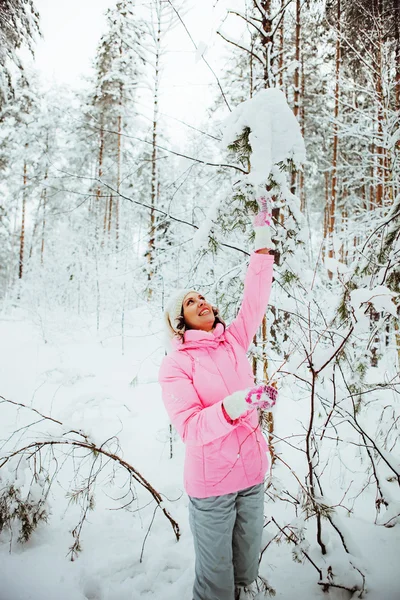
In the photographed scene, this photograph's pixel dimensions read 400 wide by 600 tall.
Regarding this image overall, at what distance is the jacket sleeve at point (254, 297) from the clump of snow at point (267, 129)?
586 mm

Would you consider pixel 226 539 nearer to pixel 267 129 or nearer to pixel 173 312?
pixel 173 312

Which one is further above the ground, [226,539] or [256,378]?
[256,378]

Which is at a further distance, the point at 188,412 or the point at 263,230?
the point at 263,230

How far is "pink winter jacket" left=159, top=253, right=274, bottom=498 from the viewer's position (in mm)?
1495

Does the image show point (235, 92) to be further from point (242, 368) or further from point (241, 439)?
point (241, 439)

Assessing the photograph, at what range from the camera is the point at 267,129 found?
6.70 feet

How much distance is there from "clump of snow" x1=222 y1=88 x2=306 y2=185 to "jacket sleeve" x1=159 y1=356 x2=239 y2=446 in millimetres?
1442

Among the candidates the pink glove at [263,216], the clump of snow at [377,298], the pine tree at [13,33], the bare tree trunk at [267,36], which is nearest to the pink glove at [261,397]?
the clump of snow at [377,298]

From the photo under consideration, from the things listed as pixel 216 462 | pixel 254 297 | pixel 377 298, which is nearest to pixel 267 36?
pixel 254 297

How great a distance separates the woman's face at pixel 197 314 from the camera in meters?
1.86

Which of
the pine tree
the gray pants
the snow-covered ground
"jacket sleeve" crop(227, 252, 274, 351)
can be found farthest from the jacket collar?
the pine tree

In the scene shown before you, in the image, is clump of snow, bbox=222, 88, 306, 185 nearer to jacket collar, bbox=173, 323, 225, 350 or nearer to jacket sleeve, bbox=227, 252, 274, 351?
jacket sleeve, bbox=227, 252, 274, 351

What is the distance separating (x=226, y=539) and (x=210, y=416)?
0.80 m

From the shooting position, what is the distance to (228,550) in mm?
1610
